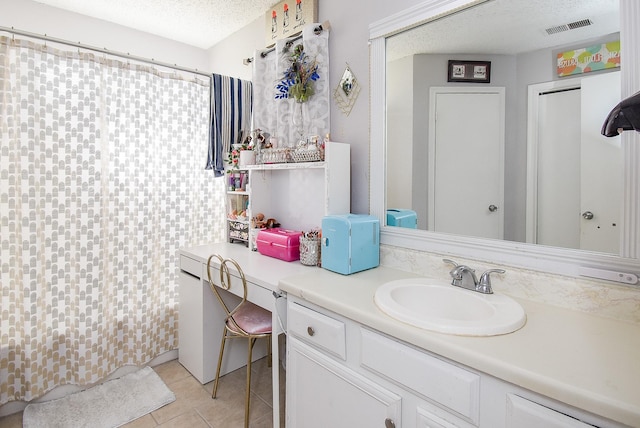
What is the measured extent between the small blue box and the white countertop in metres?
0.52

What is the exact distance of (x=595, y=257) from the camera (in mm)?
1123

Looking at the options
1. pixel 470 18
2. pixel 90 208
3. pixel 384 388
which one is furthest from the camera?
pixel 90 208

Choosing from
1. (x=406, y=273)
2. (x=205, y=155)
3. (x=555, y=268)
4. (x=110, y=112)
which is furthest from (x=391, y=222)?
(x=110, y=112)

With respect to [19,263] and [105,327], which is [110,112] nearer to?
[19,263]

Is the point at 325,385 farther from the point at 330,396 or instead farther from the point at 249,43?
the point at 249,43

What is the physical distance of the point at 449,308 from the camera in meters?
1.33

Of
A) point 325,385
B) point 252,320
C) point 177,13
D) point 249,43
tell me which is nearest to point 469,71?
point 325,385

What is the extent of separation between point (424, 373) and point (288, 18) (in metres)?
2.17

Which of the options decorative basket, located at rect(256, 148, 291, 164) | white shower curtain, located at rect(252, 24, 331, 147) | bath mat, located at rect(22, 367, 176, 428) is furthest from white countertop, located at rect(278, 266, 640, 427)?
bath mat, located at rect(22, 367, 176, 428)

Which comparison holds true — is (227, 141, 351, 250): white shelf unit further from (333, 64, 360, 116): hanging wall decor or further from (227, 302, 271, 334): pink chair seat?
(227, 302, 271, 334): pink chair seat

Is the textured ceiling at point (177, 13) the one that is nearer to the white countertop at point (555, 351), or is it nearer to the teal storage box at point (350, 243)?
the teal storage box at point (350, 243)

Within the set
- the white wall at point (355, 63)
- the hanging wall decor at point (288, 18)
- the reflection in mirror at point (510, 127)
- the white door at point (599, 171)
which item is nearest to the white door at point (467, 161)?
the reflection in mirror at point (510, 127)

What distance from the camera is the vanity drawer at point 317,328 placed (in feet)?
3.97

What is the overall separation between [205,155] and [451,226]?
191 centimetres
